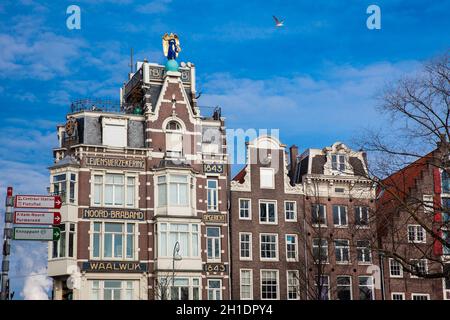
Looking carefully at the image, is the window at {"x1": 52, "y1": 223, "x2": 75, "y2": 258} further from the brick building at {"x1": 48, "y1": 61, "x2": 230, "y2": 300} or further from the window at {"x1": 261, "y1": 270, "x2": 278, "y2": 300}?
the window at {"x1": 261, "y1": 270, "x2": 278, "y2": 300}

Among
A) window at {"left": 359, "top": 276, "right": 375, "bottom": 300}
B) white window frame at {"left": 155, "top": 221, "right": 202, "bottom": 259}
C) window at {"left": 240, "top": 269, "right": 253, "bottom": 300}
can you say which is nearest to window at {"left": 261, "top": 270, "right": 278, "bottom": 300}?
window at {"left": 240, "top": 269, "right": 253, "bottom": 300}

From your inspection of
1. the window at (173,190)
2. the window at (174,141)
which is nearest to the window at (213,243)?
the window at (173,190)

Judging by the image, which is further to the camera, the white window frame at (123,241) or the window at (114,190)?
the window at (114,190)

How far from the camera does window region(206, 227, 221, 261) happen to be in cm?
5384

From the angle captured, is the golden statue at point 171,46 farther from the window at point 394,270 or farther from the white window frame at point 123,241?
the window at point 394,270

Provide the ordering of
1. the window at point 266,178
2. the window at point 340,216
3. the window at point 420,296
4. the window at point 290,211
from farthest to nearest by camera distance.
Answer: the window at point 340,216, the window at point 420,296, the window at point 290,211, the window at point 266,178

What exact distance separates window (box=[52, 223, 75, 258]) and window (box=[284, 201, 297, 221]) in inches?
649

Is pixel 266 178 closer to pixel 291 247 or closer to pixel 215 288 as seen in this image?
pixel 291 247

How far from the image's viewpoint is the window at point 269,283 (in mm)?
54594

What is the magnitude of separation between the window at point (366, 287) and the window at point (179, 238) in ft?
45.1

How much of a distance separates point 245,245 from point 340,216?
8.56 m

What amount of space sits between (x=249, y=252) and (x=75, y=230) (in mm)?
13086

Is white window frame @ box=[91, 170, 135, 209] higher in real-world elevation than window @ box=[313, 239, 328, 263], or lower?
higher
